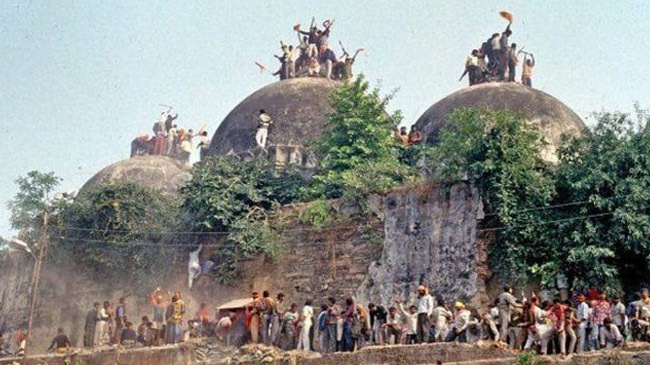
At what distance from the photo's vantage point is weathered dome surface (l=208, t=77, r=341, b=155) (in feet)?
75.2

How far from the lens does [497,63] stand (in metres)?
24.5

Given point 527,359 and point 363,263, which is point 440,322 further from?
point 363,263

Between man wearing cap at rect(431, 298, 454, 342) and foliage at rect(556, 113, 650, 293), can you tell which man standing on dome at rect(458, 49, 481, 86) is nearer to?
foliage at rect(556, 113, 650, 293)

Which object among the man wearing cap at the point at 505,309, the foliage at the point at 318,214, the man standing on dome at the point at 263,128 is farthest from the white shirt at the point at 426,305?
the man standing on dome at the point at 263,128

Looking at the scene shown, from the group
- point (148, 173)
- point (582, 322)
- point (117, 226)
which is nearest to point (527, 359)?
point (582, 322)

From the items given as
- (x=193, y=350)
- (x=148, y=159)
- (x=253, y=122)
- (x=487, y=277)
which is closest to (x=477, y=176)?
(x=487, y=277)

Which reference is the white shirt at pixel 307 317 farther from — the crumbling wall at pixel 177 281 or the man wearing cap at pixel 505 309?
the man wearing cap at pixel 505 309

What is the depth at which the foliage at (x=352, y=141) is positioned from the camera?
19094 mm

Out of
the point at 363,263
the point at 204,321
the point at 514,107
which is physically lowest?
the point at 204,321

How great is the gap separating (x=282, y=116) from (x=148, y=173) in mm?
5073

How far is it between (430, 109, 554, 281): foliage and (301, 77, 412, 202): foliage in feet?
7.63

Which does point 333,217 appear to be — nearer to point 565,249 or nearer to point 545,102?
point 565,249

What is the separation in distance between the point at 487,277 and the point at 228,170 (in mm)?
6616

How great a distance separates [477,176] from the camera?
16125 millimetres
